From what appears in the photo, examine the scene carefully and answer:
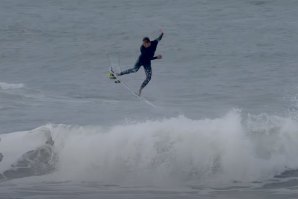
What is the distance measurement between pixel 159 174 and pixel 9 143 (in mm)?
4643

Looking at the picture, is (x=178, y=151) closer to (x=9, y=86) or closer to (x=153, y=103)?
(x=153, y=103)

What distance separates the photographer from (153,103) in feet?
102

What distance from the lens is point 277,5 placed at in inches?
1884

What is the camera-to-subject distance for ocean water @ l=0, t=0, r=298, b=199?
22.6m

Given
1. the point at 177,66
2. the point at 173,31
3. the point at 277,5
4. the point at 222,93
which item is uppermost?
the point at 277,5

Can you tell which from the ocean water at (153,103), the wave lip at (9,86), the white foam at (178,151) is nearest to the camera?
the ocean water at (153,103)

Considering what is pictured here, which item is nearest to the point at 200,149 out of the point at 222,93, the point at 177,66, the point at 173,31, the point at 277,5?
the point at 222,93

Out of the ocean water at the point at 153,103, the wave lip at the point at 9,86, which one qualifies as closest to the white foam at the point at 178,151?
the ocean water at the point at 153,103

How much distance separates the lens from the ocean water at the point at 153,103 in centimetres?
2264

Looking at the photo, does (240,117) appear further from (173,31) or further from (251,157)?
(173,31)

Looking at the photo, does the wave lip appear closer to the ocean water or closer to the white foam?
the ocean water

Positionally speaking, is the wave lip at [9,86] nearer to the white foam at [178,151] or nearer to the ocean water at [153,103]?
the ocean water at [153,103]

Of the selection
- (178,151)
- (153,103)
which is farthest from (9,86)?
(178,151)

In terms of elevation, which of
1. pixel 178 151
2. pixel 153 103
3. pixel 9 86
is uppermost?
pixel 9 86
